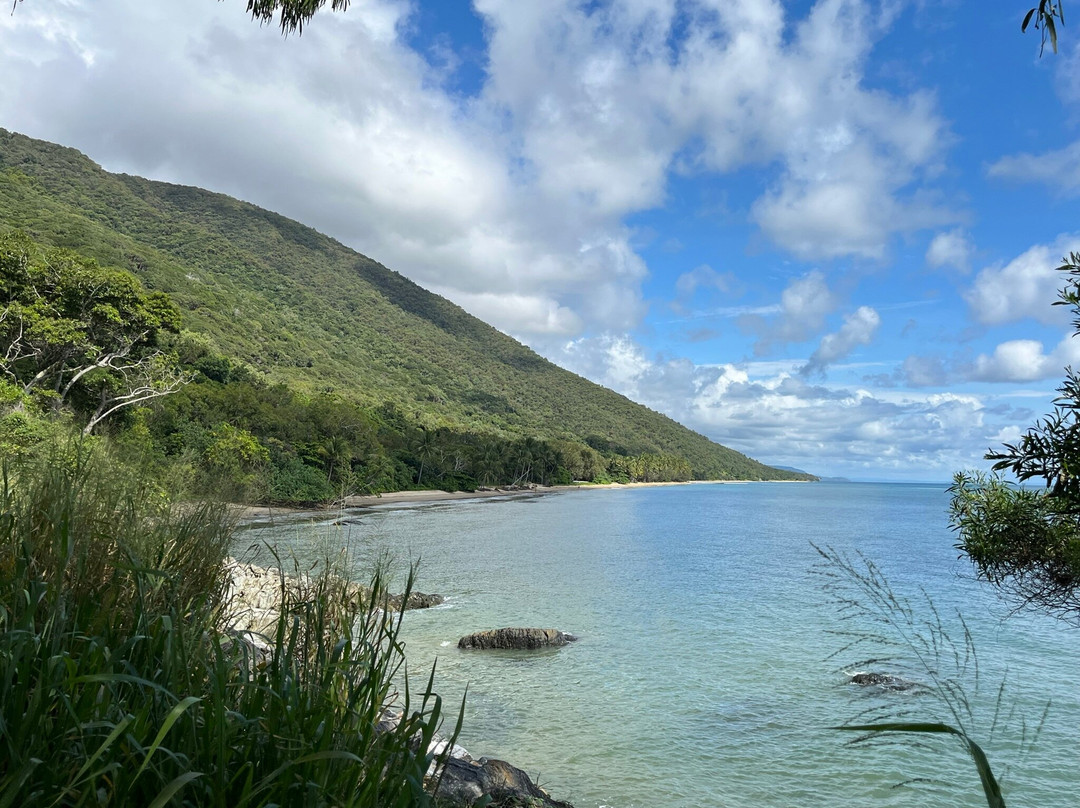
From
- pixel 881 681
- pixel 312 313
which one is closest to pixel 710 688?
pixel 881 681

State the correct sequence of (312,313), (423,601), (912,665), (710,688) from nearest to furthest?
(710,688)
(912,665)
(423,601)
(312,313)

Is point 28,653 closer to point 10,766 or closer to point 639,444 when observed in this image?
point 10,766

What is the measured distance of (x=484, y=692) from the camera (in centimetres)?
981

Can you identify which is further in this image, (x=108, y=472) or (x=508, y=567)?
(x=508, y=567)

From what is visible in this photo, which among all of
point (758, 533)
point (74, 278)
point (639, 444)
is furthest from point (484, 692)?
point (639, 444)

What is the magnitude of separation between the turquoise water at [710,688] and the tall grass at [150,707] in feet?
3.62

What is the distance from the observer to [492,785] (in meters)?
5.38

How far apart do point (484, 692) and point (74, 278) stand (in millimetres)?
21631

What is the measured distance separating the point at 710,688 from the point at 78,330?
23.5 metres

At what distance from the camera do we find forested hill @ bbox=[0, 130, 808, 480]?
73438 mm

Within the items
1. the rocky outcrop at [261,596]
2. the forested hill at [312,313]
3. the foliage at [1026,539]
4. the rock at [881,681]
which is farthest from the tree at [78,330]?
the forested hill at [312,313]

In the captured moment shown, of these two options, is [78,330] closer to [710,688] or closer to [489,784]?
[710,688]

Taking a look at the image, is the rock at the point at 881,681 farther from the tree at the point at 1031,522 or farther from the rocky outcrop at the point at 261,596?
the rocky outcrop at the point at 261,596

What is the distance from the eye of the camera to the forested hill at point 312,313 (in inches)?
2891
